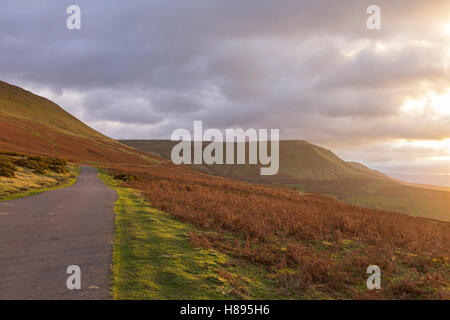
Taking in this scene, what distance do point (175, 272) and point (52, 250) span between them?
160 inches

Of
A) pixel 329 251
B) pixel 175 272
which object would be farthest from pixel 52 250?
pixel 329 251

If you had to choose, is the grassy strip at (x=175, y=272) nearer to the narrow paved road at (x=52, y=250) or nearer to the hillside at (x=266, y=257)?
the hillside at (x=266, y=257)

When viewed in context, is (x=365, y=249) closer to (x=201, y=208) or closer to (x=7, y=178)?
(x=201, y=208)

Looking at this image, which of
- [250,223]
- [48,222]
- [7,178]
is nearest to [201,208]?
[250,223]

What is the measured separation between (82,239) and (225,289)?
586 centimetres

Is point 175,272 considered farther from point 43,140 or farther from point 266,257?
point 43,140

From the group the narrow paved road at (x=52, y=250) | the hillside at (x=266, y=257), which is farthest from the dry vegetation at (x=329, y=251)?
the narrow paved road at (x=52, y=250)

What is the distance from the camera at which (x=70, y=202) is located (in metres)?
16.5

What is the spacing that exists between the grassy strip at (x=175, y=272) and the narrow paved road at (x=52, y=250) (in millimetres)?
433

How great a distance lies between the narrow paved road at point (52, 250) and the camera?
5.48 metres

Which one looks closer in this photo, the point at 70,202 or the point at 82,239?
the point at 82,239
